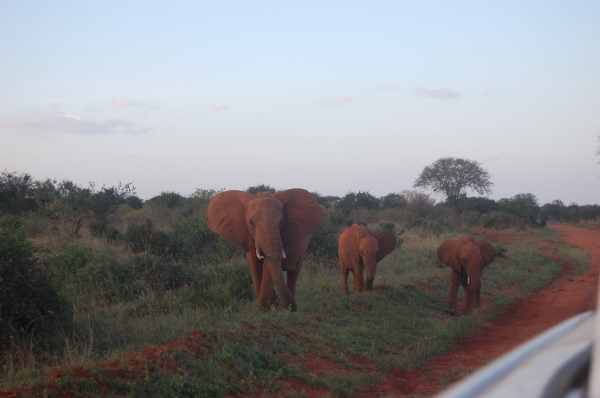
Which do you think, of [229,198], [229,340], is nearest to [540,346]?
[229,340]

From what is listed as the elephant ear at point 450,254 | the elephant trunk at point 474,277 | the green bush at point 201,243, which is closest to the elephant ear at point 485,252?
the elephant ear at point 450,254

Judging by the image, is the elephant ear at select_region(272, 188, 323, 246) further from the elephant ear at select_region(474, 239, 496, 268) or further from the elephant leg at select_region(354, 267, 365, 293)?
the elephant ear at select_region(474, 239, 496, 268)

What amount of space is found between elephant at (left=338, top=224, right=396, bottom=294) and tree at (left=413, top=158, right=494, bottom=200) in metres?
42.9

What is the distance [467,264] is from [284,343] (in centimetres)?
557

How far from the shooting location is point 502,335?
31.1 ft

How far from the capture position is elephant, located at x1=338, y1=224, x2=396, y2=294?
11.9m

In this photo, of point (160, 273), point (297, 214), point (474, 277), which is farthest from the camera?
point (474, 277)

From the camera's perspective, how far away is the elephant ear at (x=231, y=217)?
9.90m

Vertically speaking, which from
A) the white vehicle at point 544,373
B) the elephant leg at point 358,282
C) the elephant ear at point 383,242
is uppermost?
the white vehicle at point 544,373

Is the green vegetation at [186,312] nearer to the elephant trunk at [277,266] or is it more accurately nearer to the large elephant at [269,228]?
the elephant trunk at [277,266]

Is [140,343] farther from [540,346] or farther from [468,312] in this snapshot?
[468,312]

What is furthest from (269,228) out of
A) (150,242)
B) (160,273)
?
(150,242)

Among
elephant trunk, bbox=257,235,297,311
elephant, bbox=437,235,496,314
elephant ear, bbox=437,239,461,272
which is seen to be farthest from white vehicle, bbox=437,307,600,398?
elephant ear, bbox=437,239,461,272

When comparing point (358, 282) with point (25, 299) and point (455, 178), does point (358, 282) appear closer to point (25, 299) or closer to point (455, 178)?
point (25, 299)
